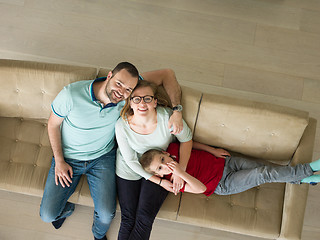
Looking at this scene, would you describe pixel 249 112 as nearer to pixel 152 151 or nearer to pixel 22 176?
pixel 152 151

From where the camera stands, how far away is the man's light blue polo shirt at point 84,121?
1899mm

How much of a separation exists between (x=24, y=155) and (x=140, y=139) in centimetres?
97

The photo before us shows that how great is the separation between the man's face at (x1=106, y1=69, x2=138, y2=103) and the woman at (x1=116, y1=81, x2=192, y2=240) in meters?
0.13

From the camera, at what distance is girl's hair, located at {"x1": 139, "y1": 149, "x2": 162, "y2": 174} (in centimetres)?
200

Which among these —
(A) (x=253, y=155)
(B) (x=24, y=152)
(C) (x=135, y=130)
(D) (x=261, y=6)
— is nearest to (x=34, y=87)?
(B) (x=24, y=152)

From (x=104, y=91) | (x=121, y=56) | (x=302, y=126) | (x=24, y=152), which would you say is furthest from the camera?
(x=121, y=56)

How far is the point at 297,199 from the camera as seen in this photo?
202 cm

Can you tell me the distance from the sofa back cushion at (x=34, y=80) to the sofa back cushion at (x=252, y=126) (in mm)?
929

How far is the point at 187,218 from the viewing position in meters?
2.12

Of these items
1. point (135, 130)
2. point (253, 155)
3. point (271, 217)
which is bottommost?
point (271, 217)

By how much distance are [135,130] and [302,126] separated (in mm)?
1172

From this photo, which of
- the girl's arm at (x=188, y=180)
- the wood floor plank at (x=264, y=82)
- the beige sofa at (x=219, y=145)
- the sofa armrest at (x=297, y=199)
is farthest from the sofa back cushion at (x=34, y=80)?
→ the sofa armrest at (x=297, y=199)

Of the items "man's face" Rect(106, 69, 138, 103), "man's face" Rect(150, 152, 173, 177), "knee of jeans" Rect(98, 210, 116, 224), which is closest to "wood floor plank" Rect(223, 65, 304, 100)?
"man's face" Rect(150, 152, 173, 177)

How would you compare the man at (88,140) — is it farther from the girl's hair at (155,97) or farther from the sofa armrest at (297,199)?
the sofa armrest at (297,199)
